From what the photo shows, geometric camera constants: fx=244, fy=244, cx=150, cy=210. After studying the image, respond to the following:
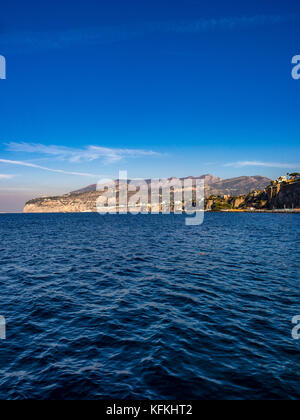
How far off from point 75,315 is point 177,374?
9.52 meters

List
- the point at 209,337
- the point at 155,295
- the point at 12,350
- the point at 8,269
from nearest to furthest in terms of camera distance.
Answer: the point at 12,350, the point at 209,337, the point at 155,295, the point at 8,269

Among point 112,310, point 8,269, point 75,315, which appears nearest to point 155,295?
point 112,310

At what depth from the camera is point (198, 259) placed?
36500 millimetres

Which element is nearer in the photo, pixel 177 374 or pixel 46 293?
pixel 177 374

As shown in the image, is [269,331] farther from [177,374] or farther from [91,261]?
[91,261]

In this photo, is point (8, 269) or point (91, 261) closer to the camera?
point (8, 269)

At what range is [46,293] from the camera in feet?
74.9

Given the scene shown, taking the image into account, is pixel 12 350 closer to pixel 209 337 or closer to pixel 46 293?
pixel 46 293
